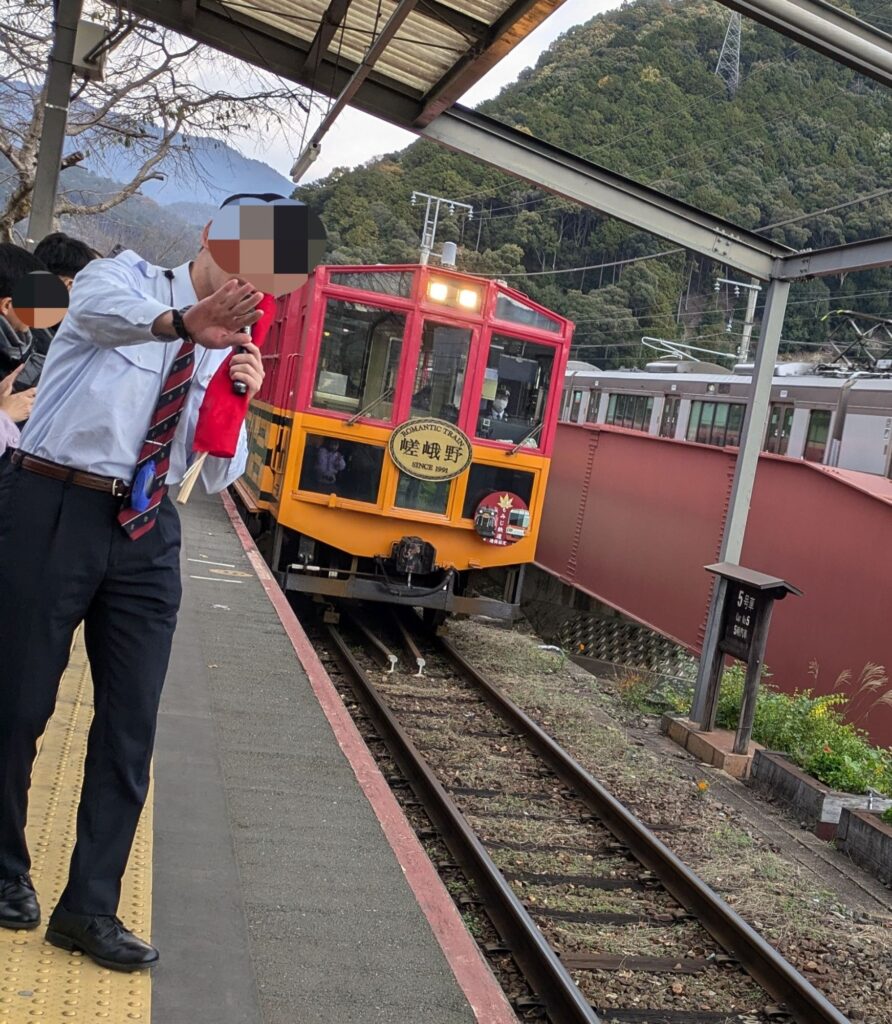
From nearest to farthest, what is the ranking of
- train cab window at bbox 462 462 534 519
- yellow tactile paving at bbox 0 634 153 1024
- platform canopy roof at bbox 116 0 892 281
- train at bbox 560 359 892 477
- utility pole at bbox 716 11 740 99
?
yellow tactile paving at bbox 0 634 153 1024 < platform canopy roof at bbox 116 0 892 281 < train cab window at bbox 462 462 534 519 < train at bbox 560 359 892 477 < utility pole at bbox 716 11 740 99

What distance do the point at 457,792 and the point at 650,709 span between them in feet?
11.8

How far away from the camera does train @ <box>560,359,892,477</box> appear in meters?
16.5

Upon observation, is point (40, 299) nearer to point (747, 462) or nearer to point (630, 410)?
point (747, 462)

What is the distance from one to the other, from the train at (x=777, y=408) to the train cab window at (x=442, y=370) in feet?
15.0

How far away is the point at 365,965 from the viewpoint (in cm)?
345

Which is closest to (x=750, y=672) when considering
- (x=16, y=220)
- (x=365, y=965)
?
(x=365, y=965)

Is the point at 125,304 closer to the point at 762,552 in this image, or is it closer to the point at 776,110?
the point at 762,552

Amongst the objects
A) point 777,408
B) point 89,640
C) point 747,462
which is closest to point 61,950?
point 89,640

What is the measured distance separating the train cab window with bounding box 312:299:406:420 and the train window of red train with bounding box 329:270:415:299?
0.19 m

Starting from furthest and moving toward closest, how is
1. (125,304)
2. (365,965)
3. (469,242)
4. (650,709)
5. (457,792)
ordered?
(469,242), (650,709), (457,792), (365,965), (125,304)

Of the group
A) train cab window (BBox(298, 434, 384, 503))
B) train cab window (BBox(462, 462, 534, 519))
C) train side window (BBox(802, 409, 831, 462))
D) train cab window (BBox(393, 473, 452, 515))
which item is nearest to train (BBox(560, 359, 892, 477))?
train side window (BBox(802, 409, 831, 462))

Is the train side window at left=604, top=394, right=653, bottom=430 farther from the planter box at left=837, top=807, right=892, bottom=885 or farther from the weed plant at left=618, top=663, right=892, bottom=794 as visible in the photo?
the planter box at left=837, top=807, right=892, bottom=885

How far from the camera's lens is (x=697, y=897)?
571cm

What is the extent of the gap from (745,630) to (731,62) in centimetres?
5614
